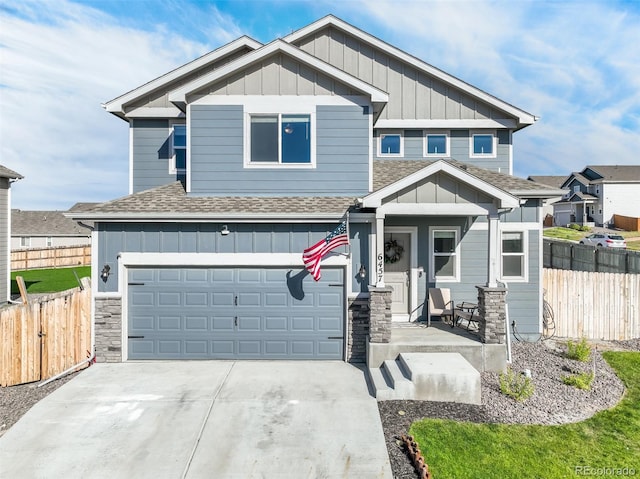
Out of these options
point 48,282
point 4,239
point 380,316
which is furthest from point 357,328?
point 48,282

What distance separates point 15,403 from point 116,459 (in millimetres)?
2979

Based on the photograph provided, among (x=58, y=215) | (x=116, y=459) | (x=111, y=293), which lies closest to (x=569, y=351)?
(x=116, y=459)

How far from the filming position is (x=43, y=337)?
289 inches

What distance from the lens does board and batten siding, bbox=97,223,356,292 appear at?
8242 millimetres

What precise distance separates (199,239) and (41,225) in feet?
130

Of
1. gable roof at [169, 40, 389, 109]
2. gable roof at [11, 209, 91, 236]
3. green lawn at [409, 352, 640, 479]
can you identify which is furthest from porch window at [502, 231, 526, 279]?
gable roof at [11, 209, 91, 236]

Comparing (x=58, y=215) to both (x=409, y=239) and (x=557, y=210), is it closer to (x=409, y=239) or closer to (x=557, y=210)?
(x=409, y=239)

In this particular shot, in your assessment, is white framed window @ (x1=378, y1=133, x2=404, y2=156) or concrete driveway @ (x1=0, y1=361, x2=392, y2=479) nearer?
concrete driveway @ (x1=0, y1=361, x2=392, y2=479)

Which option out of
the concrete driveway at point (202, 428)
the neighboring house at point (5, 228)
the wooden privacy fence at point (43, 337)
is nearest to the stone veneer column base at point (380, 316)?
the concrete driveway at point (202, 428)

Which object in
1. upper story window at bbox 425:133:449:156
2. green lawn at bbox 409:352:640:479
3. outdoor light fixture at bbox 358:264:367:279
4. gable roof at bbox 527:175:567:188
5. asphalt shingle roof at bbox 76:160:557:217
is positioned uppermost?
gable roof at bbox 527:175:567:188

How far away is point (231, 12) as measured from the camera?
12.1 meters

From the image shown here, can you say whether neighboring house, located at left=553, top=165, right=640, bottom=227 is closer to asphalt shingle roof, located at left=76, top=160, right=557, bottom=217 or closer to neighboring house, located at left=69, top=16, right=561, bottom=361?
neighboring house, located at left=69, top=16, right=561, bottom=361

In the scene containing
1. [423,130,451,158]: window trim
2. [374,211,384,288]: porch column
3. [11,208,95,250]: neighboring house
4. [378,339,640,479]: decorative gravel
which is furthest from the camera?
[11,208,95,250]: neighboring house

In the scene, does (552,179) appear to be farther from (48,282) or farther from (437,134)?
(48,282)
